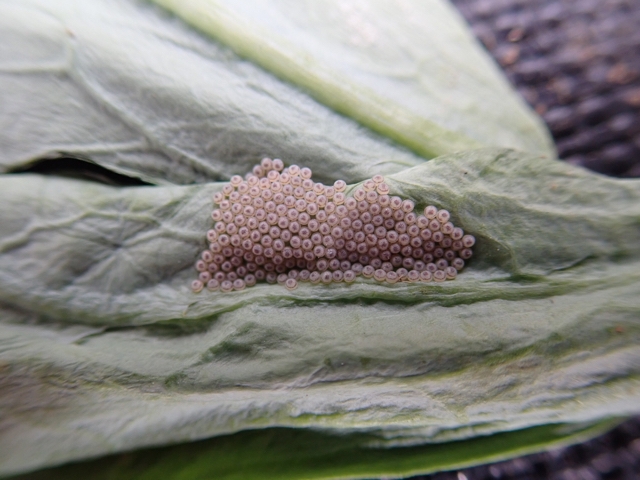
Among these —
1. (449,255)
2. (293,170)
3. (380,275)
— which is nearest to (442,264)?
(449,255)

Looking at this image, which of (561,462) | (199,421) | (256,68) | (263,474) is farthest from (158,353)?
(561,462)

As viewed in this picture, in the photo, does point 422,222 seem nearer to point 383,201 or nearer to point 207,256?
point 383,201

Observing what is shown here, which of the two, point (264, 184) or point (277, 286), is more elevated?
point (264, 184)

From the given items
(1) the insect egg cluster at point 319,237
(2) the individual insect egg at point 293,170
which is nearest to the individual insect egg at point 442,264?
(1) the insect egg cluster at point 319,237

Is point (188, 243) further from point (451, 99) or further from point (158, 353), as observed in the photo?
point (451, 99)

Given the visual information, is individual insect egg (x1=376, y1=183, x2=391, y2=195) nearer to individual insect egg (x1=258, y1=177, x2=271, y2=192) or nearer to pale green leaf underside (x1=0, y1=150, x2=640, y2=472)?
pale green leaf underside (x1=0, y1=150, x2=640, y2=472)

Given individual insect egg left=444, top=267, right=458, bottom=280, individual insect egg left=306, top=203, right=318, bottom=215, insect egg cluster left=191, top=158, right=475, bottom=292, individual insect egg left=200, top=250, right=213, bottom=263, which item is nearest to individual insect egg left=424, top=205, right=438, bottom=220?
insect egg cluster left=191, top=158, right=475, bottom=292
